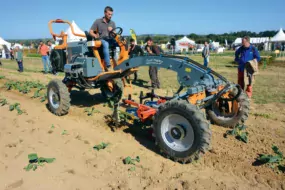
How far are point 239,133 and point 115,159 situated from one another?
2.41m

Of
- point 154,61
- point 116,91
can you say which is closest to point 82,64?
point 116,91

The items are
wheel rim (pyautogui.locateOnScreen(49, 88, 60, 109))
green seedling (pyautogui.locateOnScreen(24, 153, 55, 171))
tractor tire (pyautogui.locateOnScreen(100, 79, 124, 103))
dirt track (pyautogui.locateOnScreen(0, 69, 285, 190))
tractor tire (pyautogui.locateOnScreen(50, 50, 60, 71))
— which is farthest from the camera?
tractor tire (pyautogui.locateOnScreen(50, 50, 60, 71))

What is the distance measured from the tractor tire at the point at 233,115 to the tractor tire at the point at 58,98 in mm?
3374

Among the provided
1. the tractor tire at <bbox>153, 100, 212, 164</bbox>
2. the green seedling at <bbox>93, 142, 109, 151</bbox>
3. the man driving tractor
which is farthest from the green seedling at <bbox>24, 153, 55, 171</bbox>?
the man driving tractor

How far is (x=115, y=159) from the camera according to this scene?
429 cm

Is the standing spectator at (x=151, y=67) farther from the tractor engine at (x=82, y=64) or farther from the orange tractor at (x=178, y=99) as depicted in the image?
the tractor engine at (x=82, y=64)

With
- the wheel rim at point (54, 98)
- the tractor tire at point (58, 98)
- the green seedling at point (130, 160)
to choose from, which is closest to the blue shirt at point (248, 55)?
the green seedling at point (130, 160)

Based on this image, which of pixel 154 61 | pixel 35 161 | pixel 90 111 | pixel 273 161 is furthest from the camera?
pixel 90 111

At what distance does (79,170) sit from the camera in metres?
3.97

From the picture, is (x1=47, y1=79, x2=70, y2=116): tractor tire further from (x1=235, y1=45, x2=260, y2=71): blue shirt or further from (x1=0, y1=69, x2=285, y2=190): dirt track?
(x1=235, y1=45, x2=260, y2=71): blue shirt

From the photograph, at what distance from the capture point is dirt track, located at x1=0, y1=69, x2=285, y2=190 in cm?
363

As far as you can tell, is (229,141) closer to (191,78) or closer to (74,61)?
(191,78)

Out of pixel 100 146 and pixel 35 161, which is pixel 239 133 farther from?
pixel 35 161

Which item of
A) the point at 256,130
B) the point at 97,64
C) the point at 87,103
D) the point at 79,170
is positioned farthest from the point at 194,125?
the point at 87,103
